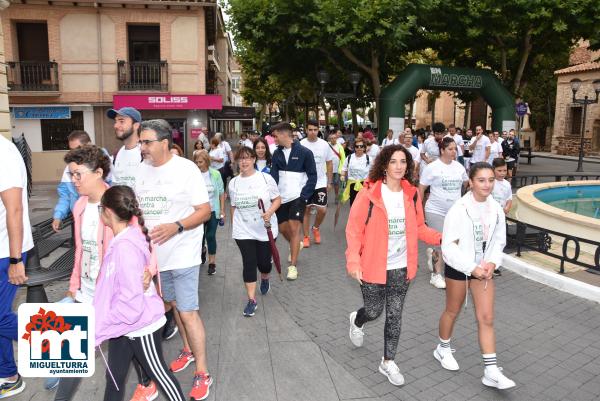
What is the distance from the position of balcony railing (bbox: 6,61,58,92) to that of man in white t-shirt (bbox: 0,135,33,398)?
1762 cm

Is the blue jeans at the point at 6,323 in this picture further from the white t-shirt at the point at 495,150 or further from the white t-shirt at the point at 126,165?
the white t-shirt at the point at 495,150

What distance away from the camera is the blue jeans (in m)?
3.64

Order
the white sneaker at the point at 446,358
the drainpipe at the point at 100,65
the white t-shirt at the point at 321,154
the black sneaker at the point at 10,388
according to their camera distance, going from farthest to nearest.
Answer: the drainpipe at the point at 100,65
the white t-shirt at the point at 321,154
the white sneaker at the point at 446,358
the black sneaker at the point at 10,388

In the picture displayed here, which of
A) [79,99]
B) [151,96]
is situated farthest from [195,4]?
[79,99]

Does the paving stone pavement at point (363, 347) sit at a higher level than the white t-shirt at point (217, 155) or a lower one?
lower

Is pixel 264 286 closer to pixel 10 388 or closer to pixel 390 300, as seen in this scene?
pixel 390 300

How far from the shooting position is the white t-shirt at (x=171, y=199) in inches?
144

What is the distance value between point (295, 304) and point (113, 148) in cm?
1620

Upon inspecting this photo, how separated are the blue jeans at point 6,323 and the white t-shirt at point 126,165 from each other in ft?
4.38

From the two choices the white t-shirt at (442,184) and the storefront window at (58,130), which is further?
the storefront window at (58,130)

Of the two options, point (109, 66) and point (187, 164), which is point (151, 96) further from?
point (187, 164)

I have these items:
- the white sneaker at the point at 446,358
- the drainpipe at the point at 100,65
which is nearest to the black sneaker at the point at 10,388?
the white sneaker at the point at 446,358

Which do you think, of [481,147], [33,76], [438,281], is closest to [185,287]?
[438,281]

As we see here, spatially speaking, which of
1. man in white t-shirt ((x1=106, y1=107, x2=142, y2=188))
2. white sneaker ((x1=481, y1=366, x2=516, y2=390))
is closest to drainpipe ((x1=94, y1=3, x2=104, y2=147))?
man in white t-shirt ((x1=106, y1=107, x2=142, y2=188))
